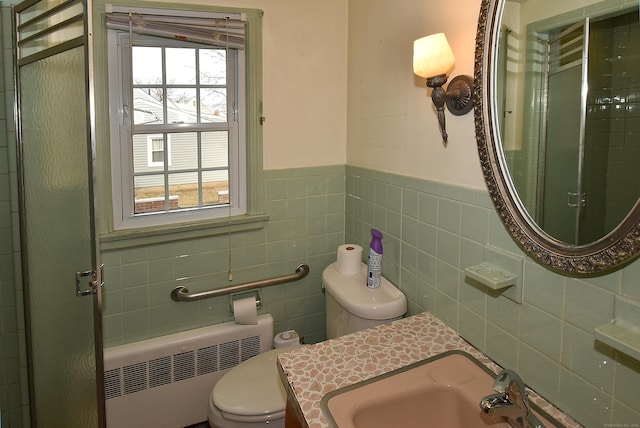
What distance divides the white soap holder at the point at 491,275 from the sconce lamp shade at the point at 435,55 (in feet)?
2.00

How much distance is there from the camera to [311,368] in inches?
49.9

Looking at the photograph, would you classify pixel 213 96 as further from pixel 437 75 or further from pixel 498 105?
pixel 498 105

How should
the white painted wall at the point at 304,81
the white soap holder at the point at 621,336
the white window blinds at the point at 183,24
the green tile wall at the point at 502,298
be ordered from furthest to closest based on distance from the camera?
1. the white painted wall at the point at 304,81
2. the white window blinds at the point at 183,24
3. the green tile wall at the point at 502,298
4. the white soap holder at the point at 621,336

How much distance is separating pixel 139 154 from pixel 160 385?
101 centimetres

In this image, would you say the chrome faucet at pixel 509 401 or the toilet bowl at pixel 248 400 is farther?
the toilet bowl at pixel 248 400

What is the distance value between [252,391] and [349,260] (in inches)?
25.6

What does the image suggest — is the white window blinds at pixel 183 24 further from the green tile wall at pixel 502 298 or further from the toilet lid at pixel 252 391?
the toilet lid at pixel 252 391

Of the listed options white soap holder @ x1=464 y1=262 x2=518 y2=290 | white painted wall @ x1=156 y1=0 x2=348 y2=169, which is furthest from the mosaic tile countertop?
white painted wall @ x1=156 y1=0 x2=348 y2=169

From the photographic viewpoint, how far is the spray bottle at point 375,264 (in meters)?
1.79

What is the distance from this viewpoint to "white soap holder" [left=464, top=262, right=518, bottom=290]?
3.98 ft

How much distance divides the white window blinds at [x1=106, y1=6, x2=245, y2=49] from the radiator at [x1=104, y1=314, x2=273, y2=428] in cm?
126

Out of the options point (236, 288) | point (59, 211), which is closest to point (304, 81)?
point (236, 288)

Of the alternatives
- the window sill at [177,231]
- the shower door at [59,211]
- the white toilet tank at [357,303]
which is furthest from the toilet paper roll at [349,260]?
the shower door at [59,211]

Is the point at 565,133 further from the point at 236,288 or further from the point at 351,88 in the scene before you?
the point at 236,288
